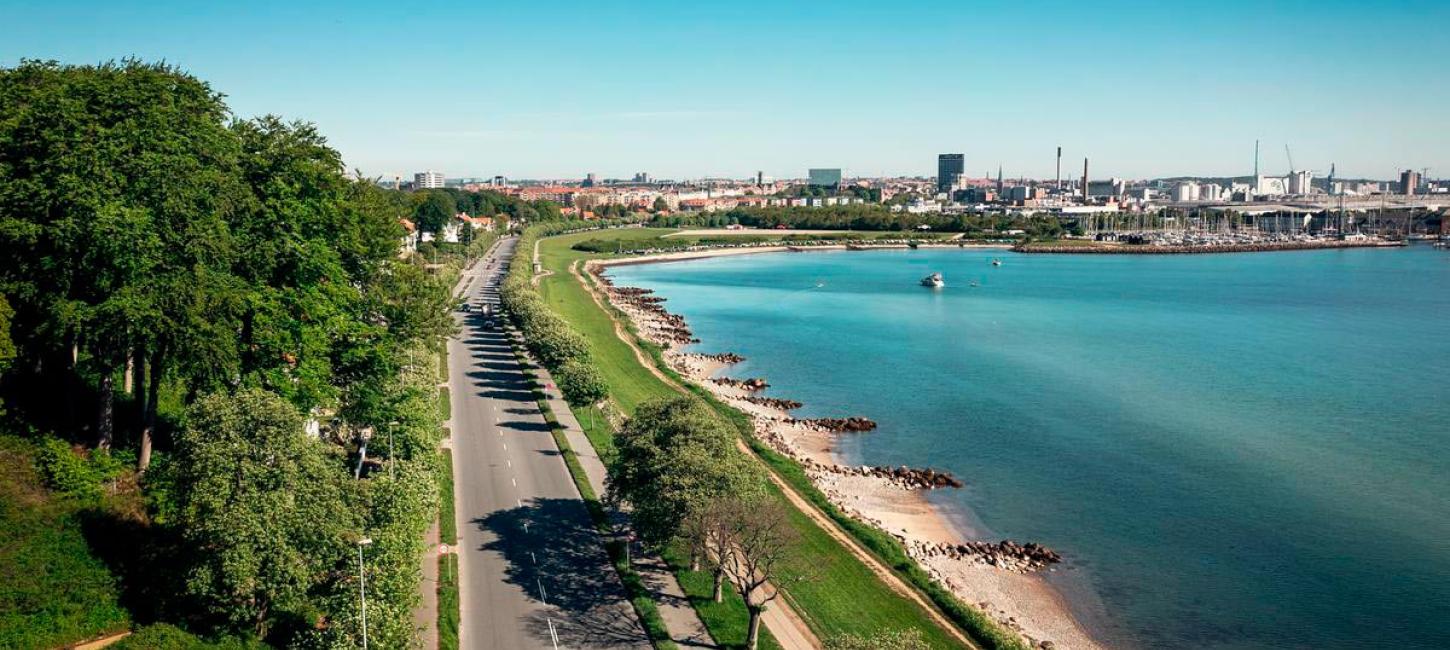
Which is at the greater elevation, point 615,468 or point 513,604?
point 615,468

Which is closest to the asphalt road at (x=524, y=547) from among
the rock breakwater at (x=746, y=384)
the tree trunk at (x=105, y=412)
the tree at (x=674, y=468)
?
the tree at (x=674, y=468)

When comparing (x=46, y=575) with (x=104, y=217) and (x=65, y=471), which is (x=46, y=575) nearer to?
(x=65, y=471)

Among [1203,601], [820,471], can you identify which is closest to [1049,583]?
[1203,601]

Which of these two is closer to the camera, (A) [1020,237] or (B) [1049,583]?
(B) [1049,583]

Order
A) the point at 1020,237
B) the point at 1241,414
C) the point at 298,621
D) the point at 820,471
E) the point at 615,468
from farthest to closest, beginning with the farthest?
1. the point at 1020,237
2. the point at 1241,414
3. the point at 820,471
4. the point at 615,468
5. the point at 298,621

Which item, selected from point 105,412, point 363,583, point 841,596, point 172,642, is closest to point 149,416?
point 105,412

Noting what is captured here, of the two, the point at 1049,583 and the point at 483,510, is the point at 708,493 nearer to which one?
the point at 483,510
